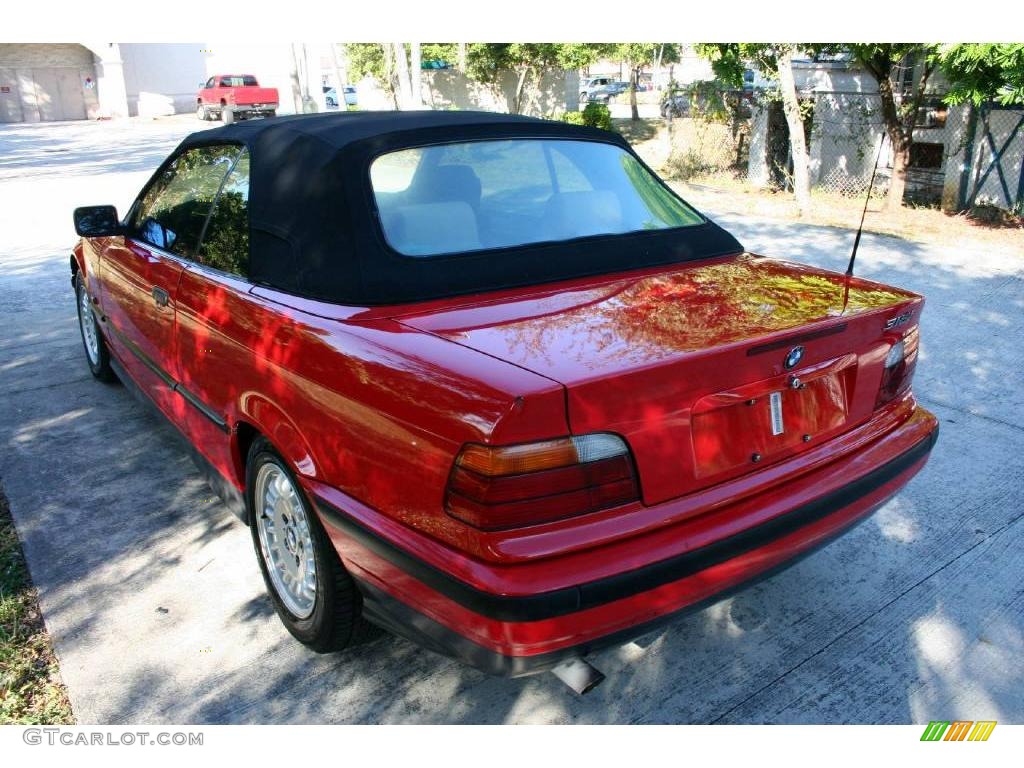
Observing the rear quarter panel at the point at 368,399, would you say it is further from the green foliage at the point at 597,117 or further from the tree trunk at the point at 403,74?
the green foliage at the point at 597,117

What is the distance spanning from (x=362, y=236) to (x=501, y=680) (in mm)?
1487

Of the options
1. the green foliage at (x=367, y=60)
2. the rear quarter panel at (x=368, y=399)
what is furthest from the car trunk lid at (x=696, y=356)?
the green foliage at (x=367, y=60)

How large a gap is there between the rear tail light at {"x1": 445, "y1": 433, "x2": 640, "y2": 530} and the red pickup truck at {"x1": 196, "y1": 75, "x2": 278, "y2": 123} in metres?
38.5

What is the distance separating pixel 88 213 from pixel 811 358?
139 inches

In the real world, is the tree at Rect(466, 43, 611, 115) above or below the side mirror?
above

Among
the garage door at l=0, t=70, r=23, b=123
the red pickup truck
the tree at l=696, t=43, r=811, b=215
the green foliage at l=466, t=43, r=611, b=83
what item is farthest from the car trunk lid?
the garage door at l=0, t=70, r=23, b=123

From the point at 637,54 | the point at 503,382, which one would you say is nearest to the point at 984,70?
the point at 503,382

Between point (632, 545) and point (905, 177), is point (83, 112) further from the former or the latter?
point (632, 545)

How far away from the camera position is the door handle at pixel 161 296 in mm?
3621

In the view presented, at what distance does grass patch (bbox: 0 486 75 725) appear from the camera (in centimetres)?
265

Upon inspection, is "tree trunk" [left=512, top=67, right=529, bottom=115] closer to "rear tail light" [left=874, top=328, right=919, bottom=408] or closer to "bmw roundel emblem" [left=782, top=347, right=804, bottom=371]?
"rear tail light" [left=874, top=328, right=919, bottom=408]

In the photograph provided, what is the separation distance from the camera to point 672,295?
9.04ft

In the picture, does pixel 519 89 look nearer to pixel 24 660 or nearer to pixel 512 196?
pixel 512 196
